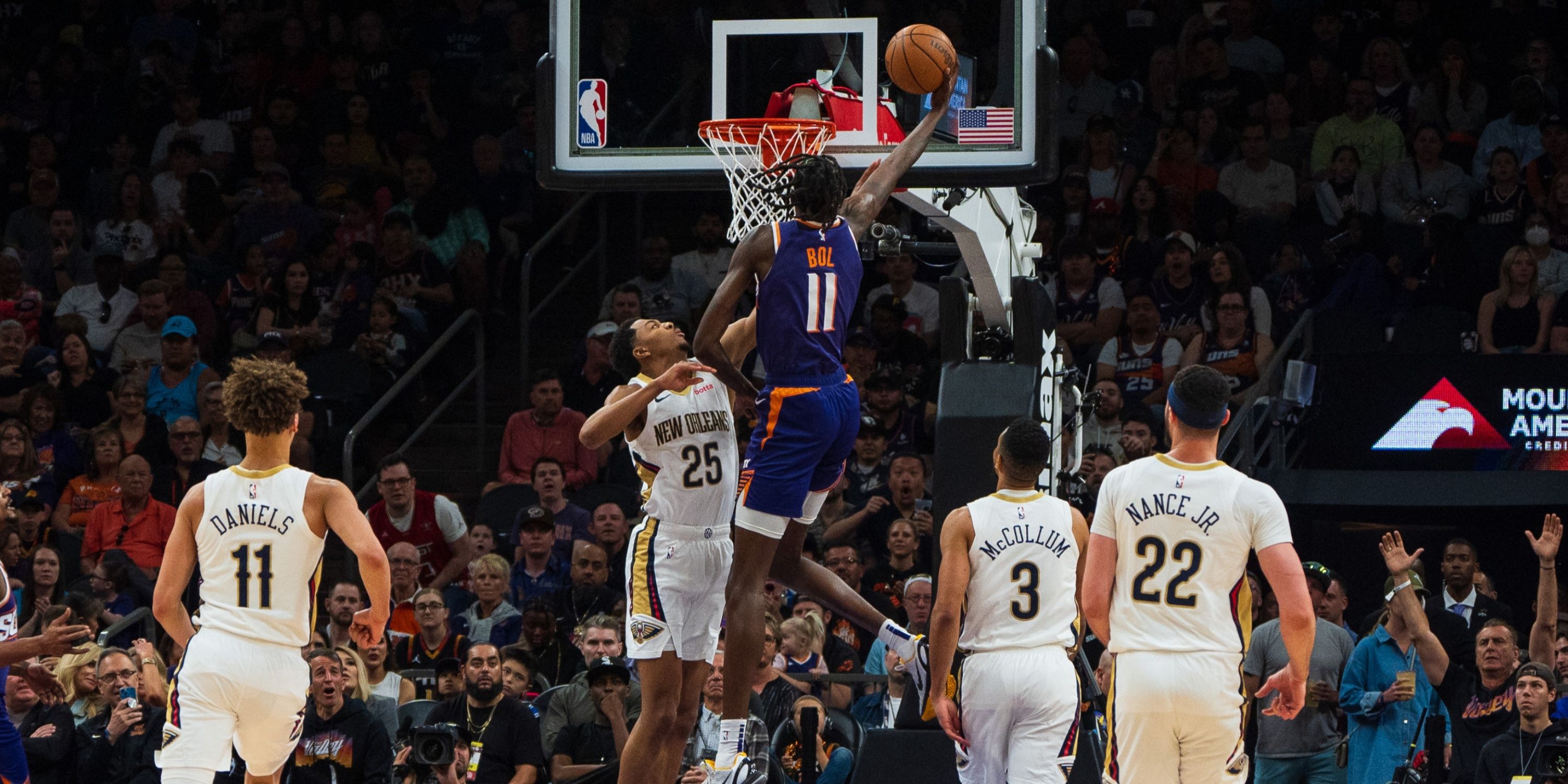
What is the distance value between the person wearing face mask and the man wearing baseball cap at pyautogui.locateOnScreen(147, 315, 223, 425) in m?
9.38

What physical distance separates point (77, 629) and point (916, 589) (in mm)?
4435

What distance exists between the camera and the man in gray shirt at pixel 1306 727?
35.1 feet

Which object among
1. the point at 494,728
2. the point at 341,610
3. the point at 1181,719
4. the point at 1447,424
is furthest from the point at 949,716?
the point at 1447,424

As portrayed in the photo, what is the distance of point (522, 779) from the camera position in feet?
34.4

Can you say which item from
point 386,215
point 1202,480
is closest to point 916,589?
point 1202,480

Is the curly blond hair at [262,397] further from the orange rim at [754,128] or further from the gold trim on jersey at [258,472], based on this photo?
the orange rim at [754,128]

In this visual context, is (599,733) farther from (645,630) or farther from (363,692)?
(645,630)

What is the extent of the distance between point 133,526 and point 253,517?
658 cm

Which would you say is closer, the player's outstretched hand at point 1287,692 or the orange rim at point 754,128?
the player's outstretched hand at point 1287,692

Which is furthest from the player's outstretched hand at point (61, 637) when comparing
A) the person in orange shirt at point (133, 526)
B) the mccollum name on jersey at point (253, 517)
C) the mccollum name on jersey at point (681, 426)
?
the person in orange shirt at point (133, 526)

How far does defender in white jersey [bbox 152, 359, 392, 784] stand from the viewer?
7.27m

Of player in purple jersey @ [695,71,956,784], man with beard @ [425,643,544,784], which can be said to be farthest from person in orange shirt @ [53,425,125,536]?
player in purple jersey @ [695,71,956,784]

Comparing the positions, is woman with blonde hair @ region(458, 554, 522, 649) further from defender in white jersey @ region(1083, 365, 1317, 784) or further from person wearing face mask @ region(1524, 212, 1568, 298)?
person wearing face mask @ region(1524, 212, 1568, 298)

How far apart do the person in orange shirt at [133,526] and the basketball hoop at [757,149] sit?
630 centimetres
